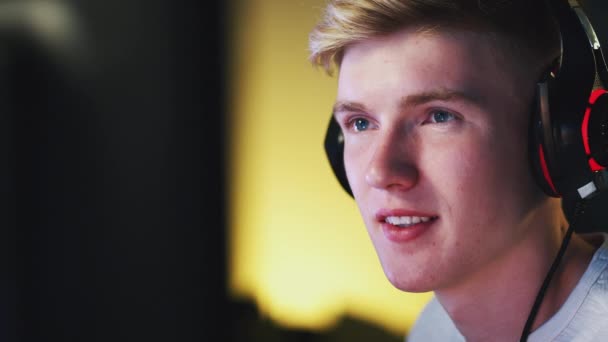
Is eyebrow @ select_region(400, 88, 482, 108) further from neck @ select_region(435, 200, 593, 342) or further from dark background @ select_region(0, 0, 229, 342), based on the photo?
dark background @ select_region(0, 0, 229, 342)

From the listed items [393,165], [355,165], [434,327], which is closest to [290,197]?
[434,327]

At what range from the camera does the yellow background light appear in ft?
5.40

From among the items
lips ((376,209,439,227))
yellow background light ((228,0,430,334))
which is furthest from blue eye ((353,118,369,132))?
yellow background light ((228,0,430,334))

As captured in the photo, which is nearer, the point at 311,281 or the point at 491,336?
the point at 491,336

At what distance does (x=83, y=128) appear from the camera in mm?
2160

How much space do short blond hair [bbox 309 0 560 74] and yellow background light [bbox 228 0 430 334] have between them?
2.57 feet

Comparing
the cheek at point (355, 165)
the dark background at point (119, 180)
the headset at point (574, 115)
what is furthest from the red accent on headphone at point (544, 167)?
the dark background at point (119, 180)

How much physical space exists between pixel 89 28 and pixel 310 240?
1185 millimetres

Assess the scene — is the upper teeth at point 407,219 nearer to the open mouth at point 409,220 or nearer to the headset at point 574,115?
the open mouth at point 409,220

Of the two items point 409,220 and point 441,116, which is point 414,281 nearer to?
point 409,220

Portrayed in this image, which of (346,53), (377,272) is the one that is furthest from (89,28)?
(346,53)

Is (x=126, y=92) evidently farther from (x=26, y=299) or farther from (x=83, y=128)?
(x=26, y=299)

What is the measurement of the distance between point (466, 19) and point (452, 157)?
0.57 feet

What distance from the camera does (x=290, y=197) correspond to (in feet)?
6.19
